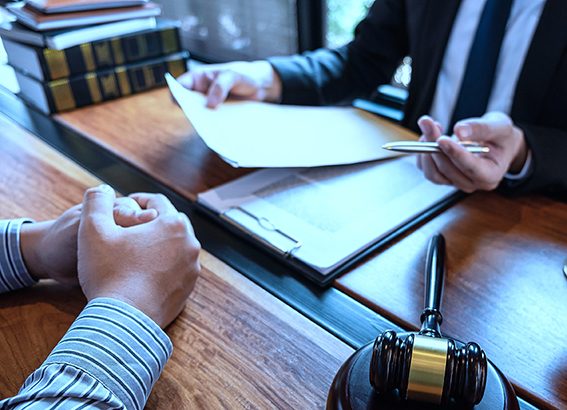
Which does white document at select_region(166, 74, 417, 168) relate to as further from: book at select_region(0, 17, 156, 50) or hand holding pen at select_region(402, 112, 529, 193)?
book at select_region(0, 17, 156, 50)

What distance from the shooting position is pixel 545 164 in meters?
0.82

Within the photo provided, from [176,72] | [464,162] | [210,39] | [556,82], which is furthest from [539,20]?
[210,39]

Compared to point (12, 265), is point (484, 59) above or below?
above

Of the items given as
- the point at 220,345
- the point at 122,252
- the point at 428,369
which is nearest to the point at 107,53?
the point at 122,252

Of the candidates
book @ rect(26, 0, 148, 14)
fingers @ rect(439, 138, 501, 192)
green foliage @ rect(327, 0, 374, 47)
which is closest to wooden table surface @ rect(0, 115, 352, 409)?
fingers @ rect(439, 138, 501, 192)

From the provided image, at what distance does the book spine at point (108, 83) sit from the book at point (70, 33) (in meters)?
0.08

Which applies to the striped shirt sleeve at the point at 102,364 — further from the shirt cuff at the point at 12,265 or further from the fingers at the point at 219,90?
the fingers at the point at 219,90

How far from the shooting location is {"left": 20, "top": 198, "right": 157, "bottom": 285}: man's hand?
0.66 metres

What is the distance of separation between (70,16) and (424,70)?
84 cm

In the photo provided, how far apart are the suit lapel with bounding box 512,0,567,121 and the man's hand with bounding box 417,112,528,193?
0.12m

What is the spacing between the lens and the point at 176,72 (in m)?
1.44

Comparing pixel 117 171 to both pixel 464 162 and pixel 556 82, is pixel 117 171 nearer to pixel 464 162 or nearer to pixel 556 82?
pixel 464 162

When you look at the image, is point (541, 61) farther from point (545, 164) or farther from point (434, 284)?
point (434, 284)

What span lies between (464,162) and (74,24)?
995 mm
